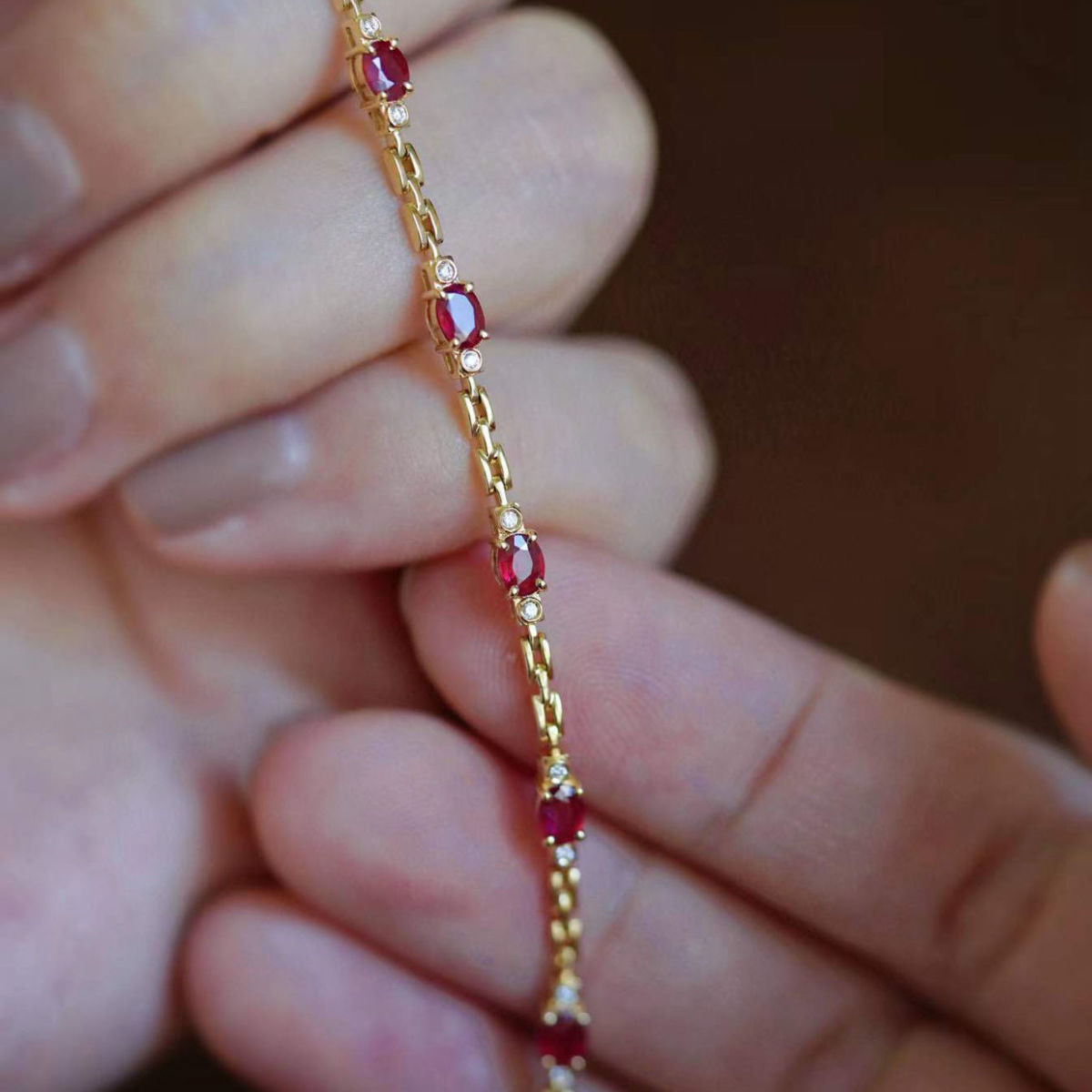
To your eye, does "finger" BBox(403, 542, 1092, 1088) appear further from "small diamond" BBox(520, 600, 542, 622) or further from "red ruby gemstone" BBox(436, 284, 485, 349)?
"red ruby gemstone" BBox(436, 284, 485, 349)

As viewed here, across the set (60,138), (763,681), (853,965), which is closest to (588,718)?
(763,681)

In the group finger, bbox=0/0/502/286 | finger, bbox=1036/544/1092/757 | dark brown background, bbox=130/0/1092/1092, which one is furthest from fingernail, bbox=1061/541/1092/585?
finger, bbox=0/0/502/286

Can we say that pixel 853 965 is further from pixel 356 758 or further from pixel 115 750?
pixel 115 750

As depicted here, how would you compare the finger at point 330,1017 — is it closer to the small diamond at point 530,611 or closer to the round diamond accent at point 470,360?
the small diamond at point 530,611

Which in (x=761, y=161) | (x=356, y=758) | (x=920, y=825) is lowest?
(x=356, y=758)

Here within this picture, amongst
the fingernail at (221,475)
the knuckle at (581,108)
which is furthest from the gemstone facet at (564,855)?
the knuckle at (581,108)

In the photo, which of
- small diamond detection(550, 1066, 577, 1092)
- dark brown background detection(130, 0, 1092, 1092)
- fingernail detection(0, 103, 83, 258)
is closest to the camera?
fingernail detection(0, 103, 83, 258)

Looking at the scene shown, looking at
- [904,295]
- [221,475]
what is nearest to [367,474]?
[221,475]
